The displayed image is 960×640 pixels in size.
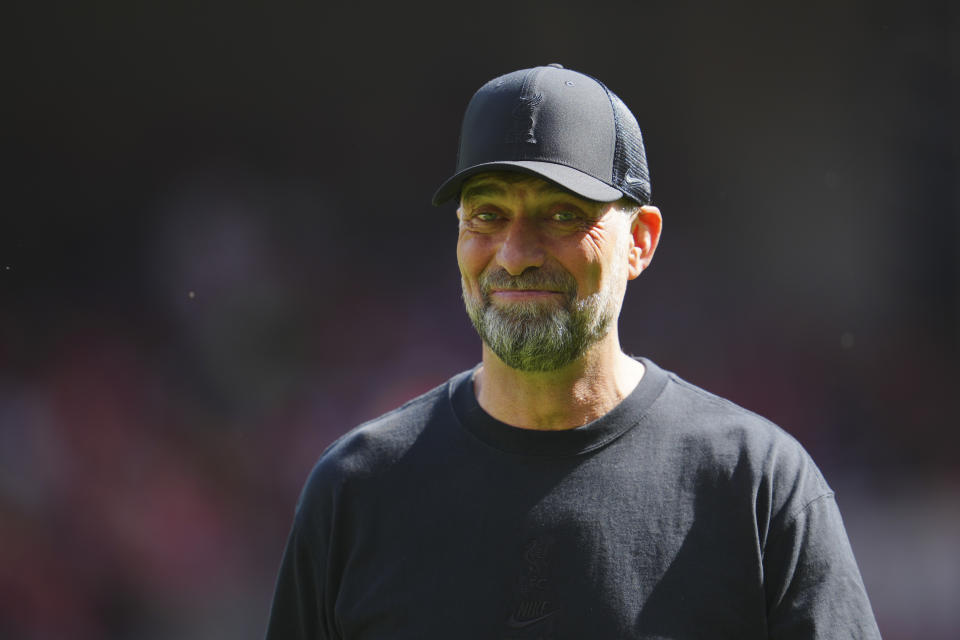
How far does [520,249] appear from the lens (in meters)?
1.43

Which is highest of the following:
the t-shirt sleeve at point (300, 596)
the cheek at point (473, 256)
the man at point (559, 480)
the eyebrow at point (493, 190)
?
the eyebrow at point (493, 190)

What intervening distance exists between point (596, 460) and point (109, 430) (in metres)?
3.40

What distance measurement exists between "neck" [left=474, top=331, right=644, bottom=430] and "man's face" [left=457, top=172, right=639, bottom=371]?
0.03 metres

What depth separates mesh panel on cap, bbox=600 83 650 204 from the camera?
1535 mm

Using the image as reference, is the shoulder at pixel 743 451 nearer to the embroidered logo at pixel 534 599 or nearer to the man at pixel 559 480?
the man at pixel 559 480

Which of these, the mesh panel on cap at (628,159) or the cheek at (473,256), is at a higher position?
the mesh panel on cap at (628,159)

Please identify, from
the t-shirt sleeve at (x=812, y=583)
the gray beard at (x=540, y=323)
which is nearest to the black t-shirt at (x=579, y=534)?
the t-shirt sleeve at (x=812, y=583)

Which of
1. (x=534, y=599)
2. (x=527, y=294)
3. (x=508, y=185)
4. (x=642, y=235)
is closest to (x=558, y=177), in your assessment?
(x=508, y=185)

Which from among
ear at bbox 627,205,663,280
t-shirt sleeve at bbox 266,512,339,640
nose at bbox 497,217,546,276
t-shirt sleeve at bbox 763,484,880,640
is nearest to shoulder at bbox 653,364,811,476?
t-shirt sleeve at bbox 763,484,880,640

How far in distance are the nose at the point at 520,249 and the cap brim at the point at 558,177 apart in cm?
10

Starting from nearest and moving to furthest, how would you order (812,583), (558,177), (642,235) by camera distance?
1. (812,583)
2. (558,177)
3. (642,235)

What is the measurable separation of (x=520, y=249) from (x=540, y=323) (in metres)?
0.13

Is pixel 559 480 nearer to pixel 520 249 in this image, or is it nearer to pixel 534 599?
pixel 534 599

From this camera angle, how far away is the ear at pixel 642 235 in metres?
1.63
